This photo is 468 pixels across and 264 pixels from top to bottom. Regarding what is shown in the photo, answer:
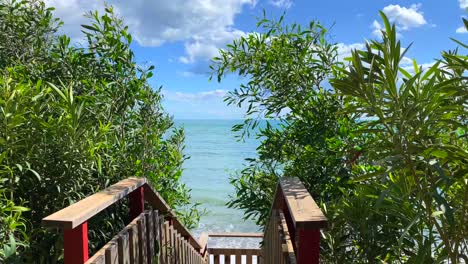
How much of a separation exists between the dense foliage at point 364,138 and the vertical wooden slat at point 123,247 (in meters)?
0.95

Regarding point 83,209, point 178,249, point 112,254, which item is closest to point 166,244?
point 178,249

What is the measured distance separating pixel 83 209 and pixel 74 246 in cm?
14

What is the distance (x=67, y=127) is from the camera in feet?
5.93

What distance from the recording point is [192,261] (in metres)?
3.52

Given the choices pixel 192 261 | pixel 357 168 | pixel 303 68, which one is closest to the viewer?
pixel 357 168

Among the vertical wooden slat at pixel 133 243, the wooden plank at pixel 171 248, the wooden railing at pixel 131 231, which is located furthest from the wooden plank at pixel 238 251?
the vertical wooden slat at pixel 133 243

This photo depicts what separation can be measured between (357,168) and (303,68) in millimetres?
923

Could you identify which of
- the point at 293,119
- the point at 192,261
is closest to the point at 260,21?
the point at 293,119

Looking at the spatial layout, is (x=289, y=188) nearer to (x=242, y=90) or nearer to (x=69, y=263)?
(x=69, y=263)

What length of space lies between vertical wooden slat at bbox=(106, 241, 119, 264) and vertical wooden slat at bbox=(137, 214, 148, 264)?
1.28ft

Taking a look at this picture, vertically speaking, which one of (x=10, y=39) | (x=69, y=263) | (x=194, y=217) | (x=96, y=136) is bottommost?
(x=194, y=217)

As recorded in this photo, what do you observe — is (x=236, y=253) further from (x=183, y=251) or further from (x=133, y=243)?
(x=133, y=243)

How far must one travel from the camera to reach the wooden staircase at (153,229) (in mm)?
1382

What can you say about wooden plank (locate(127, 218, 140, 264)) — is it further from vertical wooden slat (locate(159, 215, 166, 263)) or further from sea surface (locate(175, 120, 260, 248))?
sea surface (locate(175, 120, 260, 248))
